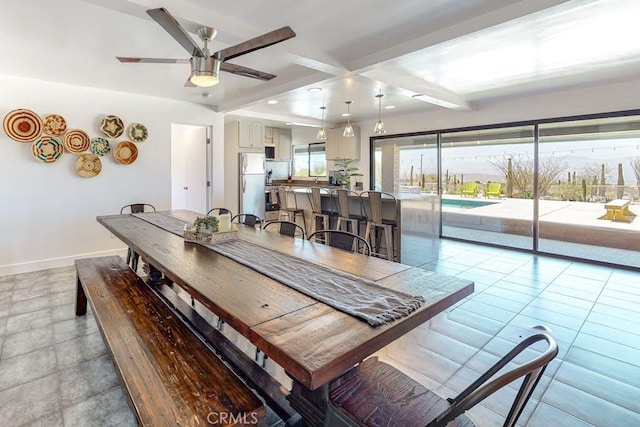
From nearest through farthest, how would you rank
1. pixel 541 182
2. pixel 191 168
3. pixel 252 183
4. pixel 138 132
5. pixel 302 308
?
1. pixel 302 308
2. pixel 138 132
3. pixel 541 182
4. pixel 191 168
5. pixel 252 183

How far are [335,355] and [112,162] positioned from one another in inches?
194

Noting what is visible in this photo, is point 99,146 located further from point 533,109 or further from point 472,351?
point 533,109

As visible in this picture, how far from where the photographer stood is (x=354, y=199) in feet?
15.1

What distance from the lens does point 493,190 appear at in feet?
18.8

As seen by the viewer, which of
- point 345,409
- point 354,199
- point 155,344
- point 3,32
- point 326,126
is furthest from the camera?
point 326,126

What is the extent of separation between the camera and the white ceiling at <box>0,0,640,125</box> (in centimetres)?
234

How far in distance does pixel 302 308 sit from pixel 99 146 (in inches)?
180

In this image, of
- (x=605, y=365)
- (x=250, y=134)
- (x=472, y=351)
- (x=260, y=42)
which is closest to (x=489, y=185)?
(x=605, y=365)

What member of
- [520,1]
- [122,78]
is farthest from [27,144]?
[520,1]

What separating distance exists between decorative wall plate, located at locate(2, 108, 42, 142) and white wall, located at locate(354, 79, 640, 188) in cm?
558

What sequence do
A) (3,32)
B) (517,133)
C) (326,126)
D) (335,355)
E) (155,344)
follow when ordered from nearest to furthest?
1. (335,355)
2. (155,344)
3. (3,32)
4. (517,133)
5. (326,126)

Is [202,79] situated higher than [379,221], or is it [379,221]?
[202,79]

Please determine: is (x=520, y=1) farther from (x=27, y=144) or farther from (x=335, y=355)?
(x=27, y=144)

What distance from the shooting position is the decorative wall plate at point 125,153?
4.68m
